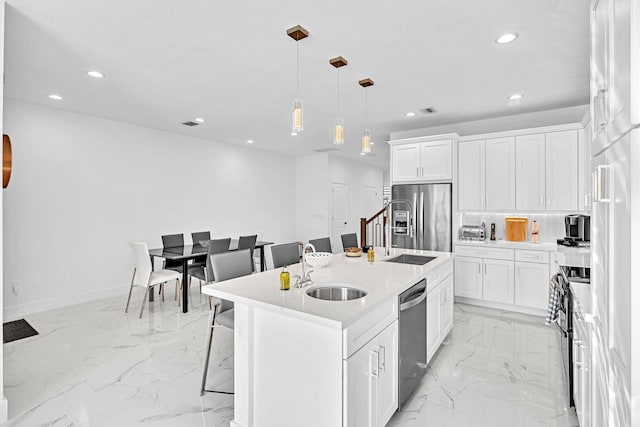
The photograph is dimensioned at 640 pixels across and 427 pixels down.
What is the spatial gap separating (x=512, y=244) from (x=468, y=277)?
0.73 metres

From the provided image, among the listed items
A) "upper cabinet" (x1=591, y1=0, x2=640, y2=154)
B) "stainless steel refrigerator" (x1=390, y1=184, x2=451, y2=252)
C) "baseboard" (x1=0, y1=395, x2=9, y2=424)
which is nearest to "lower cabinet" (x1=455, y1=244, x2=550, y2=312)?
"stainless steel refrigerator" (x1=390, y1=184, x2=451, y2=252)

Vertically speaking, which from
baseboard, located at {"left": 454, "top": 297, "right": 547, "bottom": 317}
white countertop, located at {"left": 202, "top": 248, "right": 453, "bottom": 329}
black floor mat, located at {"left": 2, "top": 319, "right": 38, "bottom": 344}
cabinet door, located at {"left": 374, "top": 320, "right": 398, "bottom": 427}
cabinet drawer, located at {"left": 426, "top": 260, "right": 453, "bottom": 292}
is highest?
white countertop, located at {"left": 202, "top": 248, "right": 453, "bottom": 329}

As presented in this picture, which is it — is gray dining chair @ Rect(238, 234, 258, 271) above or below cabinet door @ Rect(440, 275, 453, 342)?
above

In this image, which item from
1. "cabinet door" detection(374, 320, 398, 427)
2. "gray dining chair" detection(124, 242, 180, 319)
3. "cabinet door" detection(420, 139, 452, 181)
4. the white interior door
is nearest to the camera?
"cabinet door" detection(374, 320, 398, 427)

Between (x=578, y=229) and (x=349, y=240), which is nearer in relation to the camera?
(x=578, y=229)

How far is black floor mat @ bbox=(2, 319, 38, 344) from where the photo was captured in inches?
133

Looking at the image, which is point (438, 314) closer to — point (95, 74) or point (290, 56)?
point (290, 56)

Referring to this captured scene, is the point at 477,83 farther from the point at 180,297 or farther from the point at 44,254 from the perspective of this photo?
the point at 44,254

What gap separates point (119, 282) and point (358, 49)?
482 cm

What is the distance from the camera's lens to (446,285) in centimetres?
307

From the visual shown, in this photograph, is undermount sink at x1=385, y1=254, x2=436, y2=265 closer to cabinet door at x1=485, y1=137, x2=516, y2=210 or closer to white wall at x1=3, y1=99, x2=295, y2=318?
cabinet door at x1=485, y1=137, x2=516, y2=210

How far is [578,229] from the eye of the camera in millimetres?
3949

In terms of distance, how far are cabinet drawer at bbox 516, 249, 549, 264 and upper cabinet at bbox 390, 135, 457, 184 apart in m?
1.36

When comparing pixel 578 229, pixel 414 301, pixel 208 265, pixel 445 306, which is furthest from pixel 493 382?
pixel 208 265
